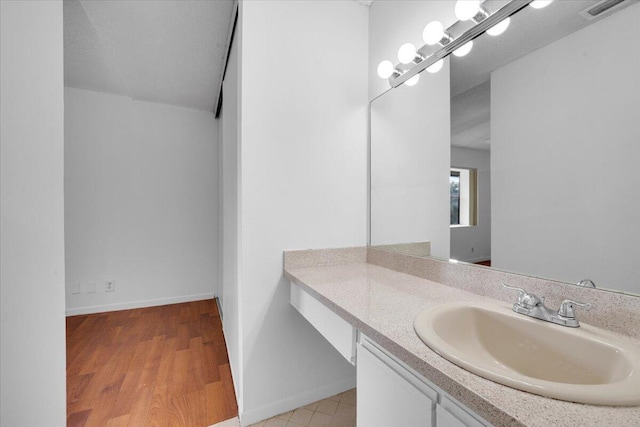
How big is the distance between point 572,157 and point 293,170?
1183 mm

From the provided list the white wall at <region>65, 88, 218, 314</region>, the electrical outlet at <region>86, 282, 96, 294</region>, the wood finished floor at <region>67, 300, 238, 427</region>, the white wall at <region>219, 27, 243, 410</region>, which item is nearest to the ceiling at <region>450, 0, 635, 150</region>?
the white wall at <region>219, 27, 243, 410</region>

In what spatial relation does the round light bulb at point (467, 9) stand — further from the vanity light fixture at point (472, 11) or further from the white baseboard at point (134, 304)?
the white baseboard at point (134, 304)

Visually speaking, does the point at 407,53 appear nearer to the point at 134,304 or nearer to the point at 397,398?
the point at 397,398

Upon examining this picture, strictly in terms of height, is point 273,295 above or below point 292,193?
below

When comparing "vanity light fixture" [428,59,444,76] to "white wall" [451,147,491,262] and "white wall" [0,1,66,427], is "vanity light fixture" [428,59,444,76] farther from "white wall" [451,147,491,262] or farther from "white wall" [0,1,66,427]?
"white wall" [0,1,66,427]

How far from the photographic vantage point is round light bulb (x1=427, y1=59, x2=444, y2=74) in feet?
4.19

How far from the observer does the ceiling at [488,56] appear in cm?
Answer: 86

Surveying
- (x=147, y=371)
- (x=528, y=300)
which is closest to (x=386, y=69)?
(x=528, y=300)

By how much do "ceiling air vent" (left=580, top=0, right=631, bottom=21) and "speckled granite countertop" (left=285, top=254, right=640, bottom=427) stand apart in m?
0.91

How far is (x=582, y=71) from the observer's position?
82cm

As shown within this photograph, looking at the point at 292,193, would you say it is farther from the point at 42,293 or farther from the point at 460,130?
the point at 42,293

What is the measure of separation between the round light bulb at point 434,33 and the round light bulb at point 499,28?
0.20 meters

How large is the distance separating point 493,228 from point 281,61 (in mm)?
1363

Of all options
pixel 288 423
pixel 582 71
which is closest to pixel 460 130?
pixel 582 71
